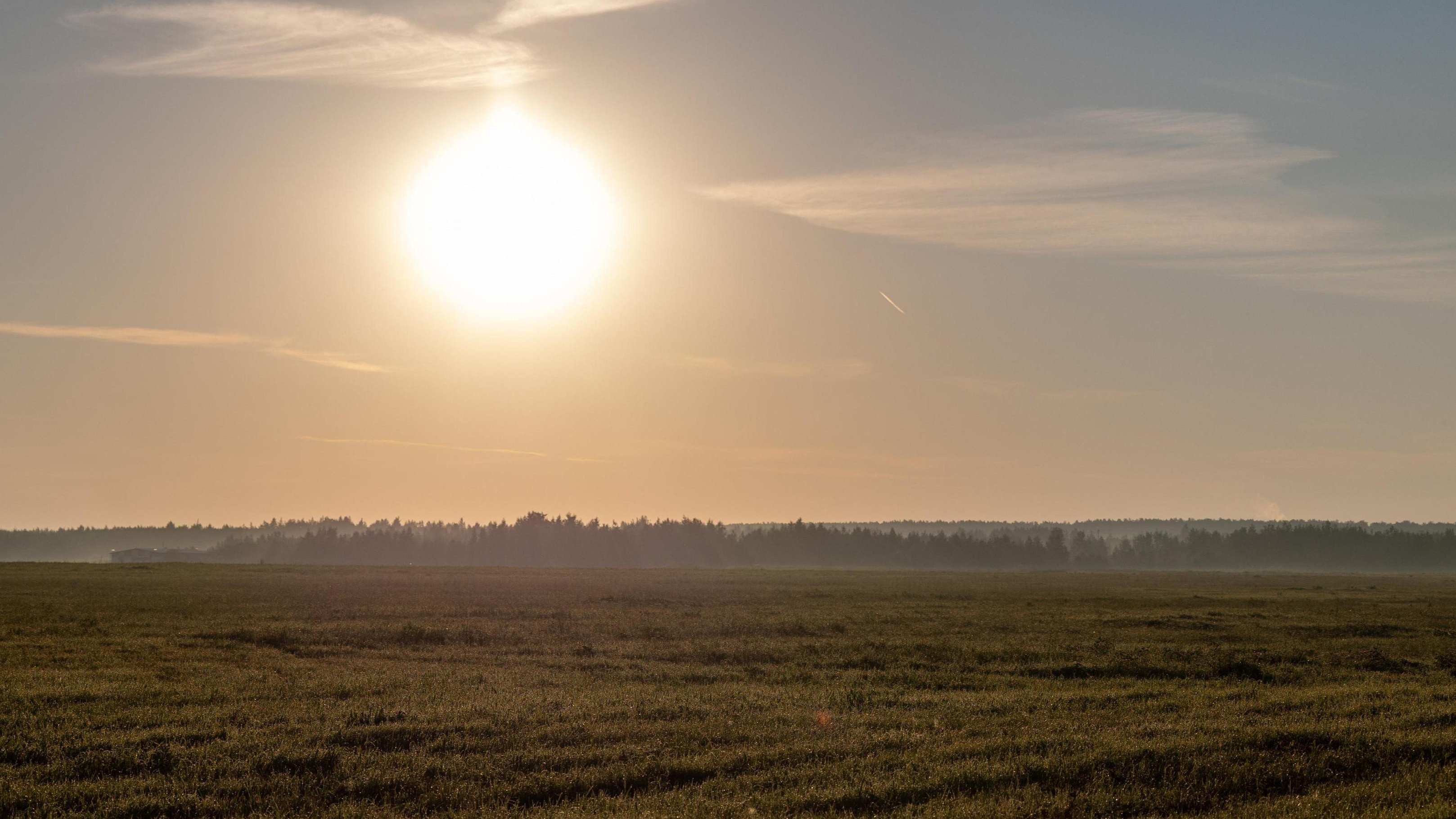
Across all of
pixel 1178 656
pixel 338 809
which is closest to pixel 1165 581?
pixel 1178 656

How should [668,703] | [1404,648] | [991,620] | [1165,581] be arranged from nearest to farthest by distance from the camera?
1. [668,703]
2. [1404,648]
3. [991,620]
4. [1165,581]

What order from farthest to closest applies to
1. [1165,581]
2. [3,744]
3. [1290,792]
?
[1165,581] < [3,744] < [1290,792]

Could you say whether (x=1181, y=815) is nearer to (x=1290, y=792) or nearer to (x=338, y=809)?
(x=1290, y=792)

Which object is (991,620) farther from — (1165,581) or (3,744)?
(1165,581)

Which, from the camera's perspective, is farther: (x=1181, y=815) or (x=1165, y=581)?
(x=1165, y=581)

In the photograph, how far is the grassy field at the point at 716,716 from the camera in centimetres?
1457

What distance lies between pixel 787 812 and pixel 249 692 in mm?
15148

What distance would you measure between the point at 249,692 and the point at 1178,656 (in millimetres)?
28122

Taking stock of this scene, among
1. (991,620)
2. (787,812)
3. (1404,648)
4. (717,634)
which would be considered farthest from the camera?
(991,620)

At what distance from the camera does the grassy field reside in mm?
14570

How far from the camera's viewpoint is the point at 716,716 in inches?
816

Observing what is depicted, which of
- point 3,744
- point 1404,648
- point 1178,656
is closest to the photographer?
point 3,744

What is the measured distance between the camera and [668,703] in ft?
72.7

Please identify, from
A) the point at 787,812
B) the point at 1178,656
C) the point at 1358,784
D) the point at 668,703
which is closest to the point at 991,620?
the point at 1178,656
